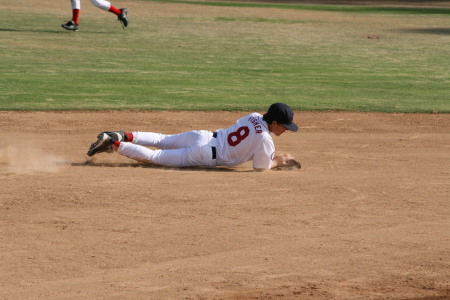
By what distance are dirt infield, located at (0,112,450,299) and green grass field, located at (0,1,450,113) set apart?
10.9 ft

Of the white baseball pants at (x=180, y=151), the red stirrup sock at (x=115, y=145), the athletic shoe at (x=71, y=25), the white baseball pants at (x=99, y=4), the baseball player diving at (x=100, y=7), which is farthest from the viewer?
the athletic shoe at (x=71, y=25)

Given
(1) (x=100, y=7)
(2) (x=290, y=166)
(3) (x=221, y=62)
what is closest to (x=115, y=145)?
(2) (x=290, y=166)

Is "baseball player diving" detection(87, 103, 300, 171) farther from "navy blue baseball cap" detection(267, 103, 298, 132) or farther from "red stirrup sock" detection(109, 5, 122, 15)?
"red stirrup sock" detection(109, 5, 122, 15)

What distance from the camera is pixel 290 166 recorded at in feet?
25.2

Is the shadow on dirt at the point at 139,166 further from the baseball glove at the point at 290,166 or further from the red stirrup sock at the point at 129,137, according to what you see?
the baseball glove at the point at 290,166

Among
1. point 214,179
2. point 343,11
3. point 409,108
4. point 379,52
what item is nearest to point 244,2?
point 343,11

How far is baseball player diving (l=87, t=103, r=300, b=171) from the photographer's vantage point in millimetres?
7266

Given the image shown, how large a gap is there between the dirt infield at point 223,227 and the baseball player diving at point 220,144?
176 mm

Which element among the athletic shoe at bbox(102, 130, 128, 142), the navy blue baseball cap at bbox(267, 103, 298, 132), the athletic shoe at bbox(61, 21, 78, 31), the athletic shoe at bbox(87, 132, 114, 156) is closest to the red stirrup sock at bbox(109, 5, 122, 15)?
the athletic shoe at bbox(61, 21, 78, 31)

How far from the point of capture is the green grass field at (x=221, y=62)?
12102 mm

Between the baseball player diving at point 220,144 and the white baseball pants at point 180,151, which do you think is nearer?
the baseball player diving at point 220,144

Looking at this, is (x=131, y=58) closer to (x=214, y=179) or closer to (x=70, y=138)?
(x=70, y=138)

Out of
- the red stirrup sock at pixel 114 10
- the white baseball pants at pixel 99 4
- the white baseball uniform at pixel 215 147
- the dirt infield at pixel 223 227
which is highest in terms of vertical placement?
the white baseball pants at pixel 99 4

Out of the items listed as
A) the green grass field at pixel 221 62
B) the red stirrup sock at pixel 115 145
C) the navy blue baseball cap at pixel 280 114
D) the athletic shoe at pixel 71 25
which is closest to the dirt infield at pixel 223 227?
the red stirrup sock at pixel 115 145
